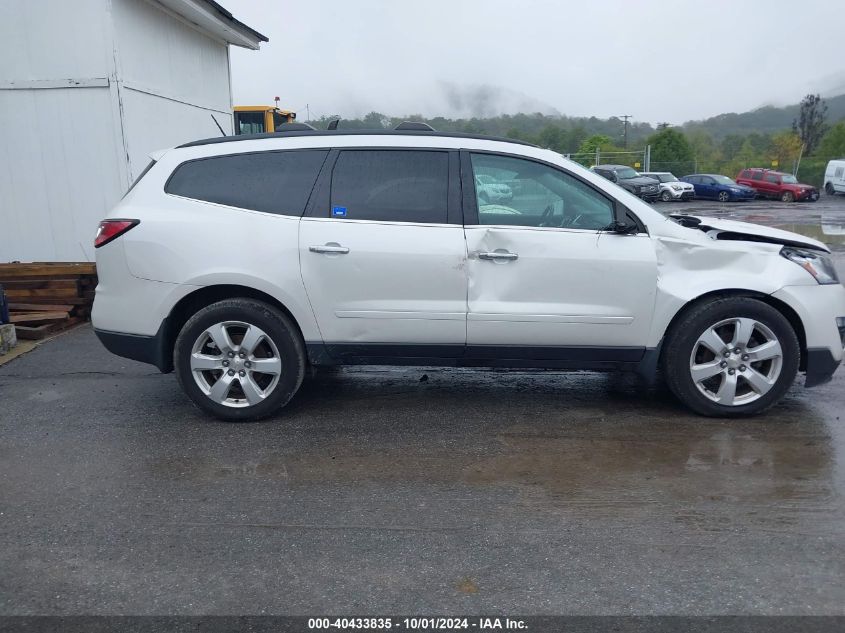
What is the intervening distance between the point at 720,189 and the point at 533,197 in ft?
109

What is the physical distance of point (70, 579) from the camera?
10.3ft

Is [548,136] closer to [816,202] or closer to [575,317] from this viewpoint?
[816,202]

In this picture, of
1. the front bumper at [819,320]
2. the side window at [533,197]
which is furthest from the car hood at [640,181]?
the side window at [533,197]

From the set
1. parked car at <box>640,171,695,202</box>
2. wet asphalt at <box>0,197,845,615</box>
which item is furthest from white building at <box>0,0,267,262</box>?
parked car at <box>640,171,695,202</box>

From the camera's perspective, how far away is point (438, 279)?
472 cm

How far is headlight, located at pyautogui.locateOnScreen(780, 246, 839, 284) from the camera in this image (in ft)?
15.8

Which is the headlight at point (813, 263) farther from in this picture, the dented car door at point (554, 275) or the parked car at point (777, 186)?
the parked car at point (777, 186)

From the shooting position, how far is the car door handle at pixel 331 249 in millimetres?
4707

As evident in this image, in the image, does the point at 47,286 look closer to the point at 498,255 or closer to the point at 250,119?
the point at 498,255

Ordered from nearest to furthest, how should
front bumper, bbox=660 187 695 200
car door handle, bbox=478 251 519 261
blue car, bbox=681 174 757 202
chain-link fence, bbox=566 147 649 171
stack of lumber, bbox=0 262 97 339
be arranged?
car door handle, bbox=478 251 519 261 < stack of lumber, bbox=0 262 97 339 < blue car, bbox=681 174 757 202 < front bumper, bbox=660 187 695 200 < chain-link fence, bbox=566 147 649 171

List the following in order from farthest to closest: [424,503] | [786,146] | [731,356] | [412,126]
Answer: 1. [786,146]
2. [412,126]
3. [731,356]
4. [424,503]

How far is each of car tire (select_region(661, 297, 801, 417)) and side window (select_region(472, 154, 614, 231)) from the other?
35.9 inches

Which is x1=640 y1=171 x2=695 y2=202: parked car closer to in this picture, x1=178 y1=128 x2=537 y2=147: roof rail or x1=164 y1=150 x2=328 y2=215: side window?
x1=178 y1=128 x2=537 y2=147: roof rail

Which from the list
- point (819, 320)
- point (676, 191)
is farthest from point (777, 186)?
point (819, 320)
